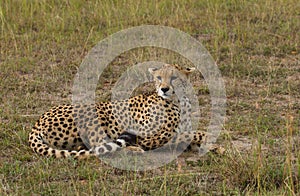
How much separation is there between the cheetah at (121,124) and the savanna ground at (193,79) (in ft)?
0.88

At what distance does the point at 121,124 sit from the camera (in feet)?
20.8

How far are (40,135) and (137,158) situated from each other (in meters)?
0.95

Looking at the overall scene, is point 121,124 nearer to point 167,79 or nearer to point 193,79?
point 167,79

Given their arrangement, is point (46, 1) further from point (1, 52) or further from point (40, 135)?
point (40, 135)

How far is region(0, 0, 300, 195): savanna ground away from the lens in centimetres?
520

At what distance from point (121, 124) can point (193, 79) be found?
7.47 feet

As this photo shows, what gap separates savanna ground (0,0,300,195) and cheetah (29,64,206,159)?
10.6 inches

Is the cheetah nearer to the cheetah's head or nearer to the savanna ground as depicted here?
the cheetah's head

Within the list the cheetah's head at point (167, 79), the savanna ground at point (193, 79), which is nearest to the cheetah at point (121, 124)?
the cheetah's head at point (167, 79)

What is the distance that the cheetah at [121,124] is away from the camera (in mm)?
6141

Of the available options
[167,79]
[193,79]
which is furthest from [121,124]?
[193,79]

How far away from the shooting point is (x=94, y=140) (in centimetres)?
613

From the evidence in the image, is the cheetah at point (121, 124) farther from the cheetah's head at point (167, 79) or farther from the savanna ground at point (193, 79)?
the savanna ground at point (193, 79)

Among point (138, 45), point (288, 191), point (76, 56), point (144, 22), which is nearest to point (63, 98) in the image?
point (76, 56)
